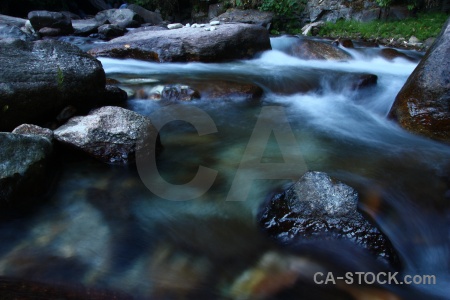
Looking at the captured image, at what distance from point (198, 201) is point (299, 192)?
3.10 ft

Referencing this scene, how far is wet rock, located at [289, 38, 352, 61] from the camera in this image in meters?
8.30

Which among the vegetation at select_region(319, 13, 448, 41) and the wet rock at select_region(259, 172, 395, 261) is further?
the vegetation at select_region(319, 13, 448, 41)

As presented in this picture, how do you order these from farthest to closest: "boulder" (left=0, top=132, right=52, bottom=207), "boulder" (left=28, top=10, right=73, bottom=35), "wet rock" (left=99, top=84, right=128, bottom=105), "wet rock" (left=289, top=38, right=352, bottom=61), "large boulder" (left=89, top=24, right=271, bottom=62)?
"boulder" (left=28, top=10, right=73, bottom=35) → "wet rock" (left=289, top=38, right=352, bottom=61) → "large boulder" (left=89, top=24, right=271, bottom=62) → "wet rock" (left=99, top=84, right=128, bottom=105) → "boulder" (left=0, top=132, right=52, bottom=207)

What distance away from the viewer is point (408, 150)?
388 cm

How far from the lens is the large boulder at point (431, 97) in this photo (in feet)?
13.3

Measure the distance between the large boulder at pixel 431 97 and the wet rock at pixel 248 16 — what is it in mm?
11172

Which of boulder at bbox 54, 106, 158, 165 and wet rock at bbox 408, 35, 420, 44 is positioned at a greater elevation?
wet rock at bbox 408, 35, 420, 44

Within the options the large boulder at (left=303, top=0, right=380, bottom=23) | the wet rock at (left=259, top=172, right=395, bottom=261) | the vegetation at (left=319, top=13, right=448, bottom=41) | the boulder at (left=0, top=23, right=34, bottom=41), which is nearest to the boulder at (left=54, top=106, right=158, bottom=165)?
the wet rock at (left=259, top=172, right=395, bottom=261)

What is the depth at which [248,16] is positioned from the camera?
51.4ft

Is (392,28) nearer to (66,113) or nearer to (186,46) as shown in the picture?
(186,46)

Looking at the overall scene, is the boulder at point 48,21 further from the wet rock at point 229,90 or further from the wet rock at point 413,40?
the wet rock at point 413,40
